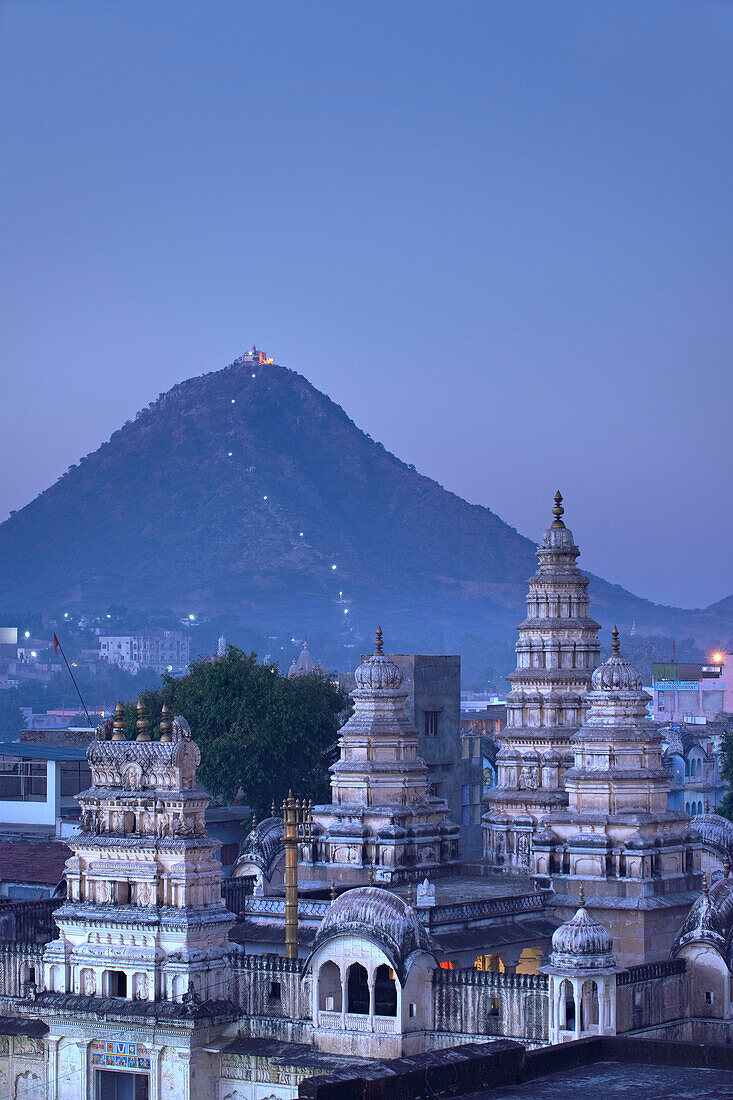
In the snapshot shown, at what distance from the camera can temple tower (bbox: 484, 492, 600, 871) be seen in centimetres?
5381

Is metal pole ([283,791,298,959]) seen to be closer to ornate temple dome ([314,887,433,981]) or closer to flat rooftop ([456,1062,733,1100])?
ornate temple dome ([314,887,433,981])

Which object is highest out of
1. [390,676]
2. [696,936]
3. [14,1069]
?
[390,676]

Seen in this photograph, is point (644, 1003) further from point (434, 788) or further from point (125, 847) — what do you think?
point (434, 788)

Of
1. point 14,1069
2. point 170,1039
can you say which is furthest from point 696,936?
point 14,1069

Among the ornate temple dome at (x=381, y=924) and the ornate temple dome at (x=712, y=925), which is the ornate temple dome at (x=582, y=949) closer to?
the ornate temple dome at (x=381, y=924)

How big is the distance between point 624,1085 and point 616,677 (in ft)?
78.2

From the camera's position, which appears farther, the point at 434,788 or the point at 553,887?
the point at 434,788

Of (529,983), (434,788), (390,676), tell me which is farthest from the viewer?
(434,788)

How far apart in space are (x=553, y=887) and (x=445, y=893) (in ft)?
8.03

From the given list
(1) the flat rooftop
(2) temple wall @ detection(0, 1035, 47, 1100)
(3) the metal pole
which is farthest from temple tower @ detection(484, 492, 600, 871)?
(1) the flat rooftop

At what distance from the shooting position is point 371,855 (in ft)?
168

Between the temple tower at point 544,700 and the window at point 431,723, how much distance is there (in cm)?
2077

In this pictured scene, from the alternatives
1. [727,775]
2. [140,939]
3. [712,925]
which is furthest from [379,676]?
[727,775]

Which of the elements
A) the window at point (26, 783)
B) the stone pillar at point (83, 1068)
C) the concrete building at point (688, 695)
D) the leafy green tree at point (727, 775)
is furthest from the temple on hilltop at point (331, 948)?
the concrete building at point (688, 695)
